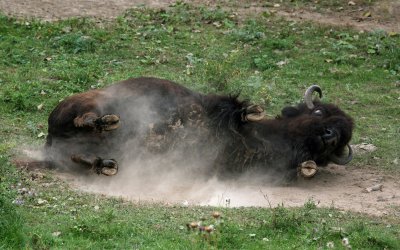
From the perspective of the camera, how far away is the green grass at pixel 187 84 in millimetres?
7133

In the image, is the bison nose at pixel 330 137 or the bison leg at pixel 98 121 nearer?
the bison leg at pixel 98 121

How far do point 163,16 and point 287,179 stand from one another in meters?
7.62

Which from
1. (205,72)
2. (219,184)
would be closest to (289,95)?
(205,72)

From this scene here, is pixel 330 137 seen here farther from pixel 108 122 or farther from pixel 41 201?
pixel 41 201

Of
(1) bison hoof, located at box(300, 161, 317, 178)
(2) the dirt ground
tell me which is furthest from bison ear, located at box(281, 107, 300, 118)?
(1) bison hoof, located at box(300, 161, 317, 178)

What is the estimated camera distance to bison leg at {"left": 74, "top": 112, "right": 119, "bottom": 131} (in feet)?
29.1

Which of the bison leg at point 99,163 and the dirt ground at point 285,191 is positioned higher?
the bison leg at point 99,163

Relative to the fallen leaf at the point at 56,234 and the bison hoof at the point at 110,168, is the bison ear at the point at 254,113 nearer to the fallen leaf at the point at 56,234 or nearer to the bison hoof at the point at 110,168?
the bison hoof at the point at 110,168

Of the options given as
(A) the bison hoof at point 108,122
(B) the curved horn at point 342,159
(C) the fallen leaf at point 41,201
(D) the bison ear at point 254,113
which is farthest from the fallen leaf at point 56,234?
(B) the curved horn at point 342,159

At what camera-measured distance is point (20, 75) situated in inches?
519

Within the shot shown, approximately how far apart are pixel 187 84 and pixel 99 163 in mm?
4283

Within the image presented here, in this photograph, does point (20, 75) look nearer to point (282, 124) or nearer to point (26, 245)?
point (282, 124)

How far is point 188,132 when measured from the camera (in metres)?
9.67

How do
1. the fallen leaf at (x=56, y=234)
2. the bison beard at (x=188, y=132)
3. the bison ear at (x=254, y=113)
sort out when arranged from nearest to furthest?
1. the fallen leaf at (x=56, y=234)
2. the bison beard at (x=188, y=132)
3. the bison ear at (x=254, y=113)
